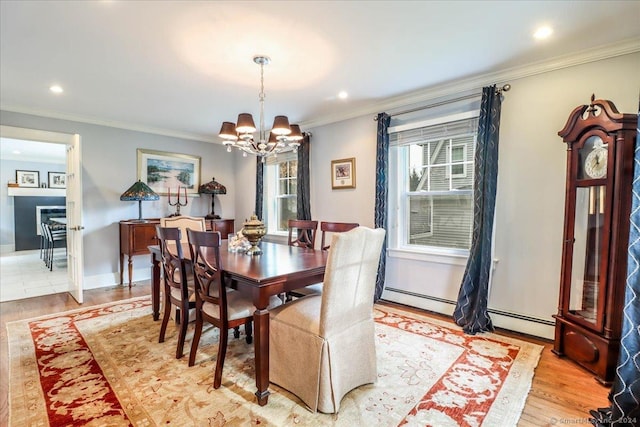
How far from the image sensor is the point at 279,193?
5.29 m

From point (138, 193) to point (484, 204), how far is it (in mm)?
4274

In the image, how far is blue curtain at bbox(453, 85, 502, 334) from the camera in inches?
110

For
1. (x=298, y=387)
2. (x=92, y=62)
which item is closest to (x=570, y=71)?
(x=298, y=387)

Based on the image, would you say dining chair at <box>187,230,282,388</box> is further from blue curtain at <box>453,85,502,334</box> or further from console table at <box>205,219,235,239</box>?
console table at <box>205,219,235,239</box>

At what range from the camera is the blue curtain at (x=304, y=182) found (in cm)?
441

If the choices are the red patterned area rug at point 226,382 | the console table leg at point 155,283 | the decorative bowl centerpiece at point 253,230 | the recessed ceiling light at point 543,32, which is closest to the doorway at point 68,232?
the red patterned area rug at point 226,382

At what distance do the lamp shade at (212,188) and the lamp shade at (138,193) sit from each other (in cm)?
88

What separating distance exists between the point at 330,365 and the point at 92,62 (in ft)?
9.72

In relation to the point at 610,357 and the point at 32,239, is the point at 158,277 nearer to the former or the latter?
the point at 610,357

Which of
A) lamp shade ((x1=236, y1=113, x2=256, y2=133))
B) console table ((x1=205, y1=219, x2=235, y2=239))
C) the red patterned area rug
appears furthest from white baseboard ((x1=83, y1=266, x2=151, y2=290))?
lamp shade ((x1=236, y1=113, x2=256, y2=133))

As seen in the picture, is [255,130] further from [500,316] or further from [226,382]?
[500,316]

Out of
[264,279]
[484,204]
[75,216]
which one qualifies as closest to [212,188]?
[75,216]

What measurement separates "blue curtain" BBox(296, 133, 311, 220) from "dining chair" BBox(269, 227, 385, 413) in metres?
2.45

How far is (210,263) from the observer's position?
2131mm
